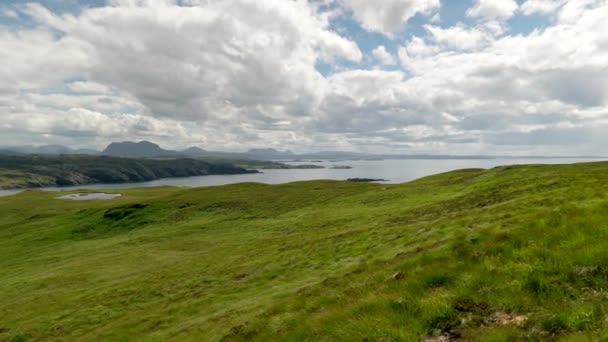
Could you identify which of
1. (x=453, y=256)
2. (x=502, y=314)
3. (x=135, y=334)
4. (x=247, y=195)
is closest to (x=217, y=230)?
(x=247, y=195)

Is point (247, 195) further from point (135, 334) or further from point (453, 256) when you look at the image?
point (453, 256)

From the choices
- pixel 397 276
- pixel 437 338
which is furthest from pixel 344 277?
pixel 437 338

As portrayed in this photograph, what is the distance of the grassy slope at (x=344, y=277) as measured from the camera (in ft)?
31.2

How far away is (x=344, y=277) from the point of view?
17234 millimetres

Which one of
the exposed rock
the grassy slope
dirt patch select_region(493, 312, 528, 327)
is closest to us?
dirt patch select_region(493, 312, 528, 327)

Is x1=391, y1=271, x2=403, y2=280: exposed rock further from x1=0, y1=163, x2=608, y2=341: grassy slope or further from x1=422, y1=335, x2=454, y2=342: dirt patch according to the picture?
x1=422, y1=335, x2=454, y2=342: dirt patch

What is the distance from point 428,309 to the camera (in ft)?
32.3

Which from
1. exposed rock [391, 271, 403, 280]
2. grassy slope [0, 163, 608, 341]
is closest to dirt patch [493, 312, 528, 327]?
grassy slope [0, 163, 608, 341]

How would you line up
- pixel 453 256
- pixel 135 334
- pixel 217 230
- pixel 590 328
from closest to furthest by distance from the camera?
pixel 590 328, pixel 453 256, pixel 135 334, pixel 217 230

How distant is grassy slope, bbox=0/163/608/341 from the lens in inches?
374

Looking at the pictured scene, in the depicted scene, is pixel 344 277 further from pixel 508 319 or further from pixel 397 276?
pixel 508 319

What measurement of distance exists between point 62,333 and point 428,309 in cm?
2480

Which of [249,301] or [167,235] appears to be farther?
[167,235]

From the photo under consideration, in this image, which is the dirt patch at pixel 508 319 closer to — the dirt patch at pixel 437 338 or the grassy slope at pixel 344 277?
the grassy slope at pixel 344 277
